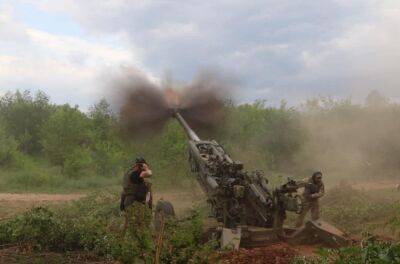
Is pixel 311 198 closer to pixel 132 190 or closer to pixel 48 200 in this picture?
pixel 132 190

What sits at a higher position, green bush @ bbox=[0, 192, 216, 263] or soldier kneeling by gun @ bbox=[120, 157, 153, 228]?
soldier kneeling by gun @ bbox=[120, 157, 153, 228]

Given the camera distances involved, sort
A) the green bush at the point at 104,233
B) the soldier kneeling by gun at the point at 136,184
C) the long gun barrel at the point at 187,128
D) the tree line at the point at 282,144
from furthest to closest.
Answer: the tree line at the point at 282,144
the long gun barrel at the point at 187,128
the soldier kneeling by gun at the point at 136,184
the green bush at the point at 104,233

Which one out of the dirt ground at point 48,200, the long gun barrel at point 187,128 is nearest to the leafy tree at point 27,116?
the dirt ground at point 48,200

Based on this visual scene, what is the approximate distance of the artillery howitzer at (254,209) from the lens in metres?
8.90

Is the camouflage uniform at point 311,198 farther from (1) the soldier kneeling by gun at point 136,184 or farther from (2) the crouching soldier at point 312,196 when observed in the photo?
(1) the soldier kneeling by gun at point 136,184

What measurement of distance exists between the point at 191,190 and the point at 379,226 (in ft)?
31.9

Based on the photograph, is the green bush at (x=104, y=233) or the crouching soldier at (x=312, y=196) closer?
the green bush at (x=104, y=233)

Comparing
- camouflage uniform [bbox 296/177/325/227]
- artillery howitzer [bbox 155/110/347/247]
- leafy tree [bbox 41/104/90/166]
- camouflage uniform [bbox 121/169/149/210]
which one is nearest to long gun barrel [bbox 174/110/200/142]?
artillery howitzer [bbox 155/110/347/247]

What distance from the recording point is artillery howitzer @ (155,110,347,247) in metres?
8.90

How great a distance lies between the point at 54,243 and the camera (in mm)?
8609

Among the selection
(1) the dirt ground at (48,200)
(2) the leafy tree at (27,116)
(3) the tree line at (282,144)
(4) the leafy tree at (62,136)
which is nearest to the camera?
(1) the dirt ground at (48,200)

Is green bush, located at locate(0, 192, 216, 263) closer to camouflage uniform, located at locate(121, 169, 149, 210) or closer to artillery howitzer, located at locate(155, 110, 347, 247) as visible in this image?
camouflage uniform, located at locate(121, 169, 149, 210)

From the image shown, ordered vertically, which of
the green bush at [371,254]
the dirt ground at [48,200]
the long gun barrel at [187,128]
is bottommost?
the dirt ground at [48,200]

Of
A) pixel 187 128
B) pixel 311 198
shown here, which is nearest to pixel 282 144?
pixel 187 128
